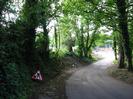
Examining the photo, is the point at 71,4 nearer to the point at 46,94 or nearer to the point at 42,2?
the point at 42,2

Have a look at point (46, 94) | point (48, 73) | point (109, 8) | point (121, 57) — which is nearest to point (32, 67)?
point (48, 73)

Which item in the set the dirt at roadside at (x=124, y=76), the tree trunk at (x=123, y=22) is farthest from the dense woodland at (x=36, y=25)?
the dirt at roadside at (x=124, y=76)

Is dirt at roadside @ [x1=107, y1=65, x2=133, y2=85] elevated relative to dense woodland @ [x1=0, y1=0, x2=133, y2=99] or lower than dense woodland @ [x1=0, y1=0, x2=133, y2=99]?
lower

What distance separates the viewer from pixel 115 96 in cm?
1327

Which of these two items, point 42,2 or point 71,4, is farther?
point 71,4

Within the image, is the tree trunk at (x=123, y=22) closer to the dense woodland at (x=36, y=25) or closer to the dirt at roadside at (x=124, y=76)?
the dense woodland at (x=36, y=25)

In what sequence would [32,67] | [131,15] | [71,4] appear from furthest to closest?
[71,4] < [131,15] < [32,67]

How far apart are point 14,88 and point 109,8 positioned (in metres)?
14.4

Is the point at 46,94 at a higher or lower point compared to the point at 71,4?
lower

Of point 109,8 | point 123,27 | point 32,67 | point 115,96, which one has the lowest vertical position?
point 115,96

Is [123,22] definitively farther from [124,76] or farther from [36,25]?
[36,25]

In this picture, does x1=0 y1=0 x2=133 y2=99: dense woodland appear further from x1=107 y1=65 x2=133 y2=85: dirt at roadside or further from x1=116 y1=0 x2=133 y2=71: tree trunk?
x1=107 y1=65 x2=133 y2=85: dirt at roadside

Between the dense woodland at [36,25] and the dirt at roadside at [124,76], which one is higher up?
the dense woodland at [36,25]

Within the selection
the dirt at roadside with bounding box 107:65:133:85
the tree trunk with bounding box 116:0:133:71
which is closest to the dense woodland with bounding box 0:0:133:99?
the tree trunk with bounding box 116:0:133:71
